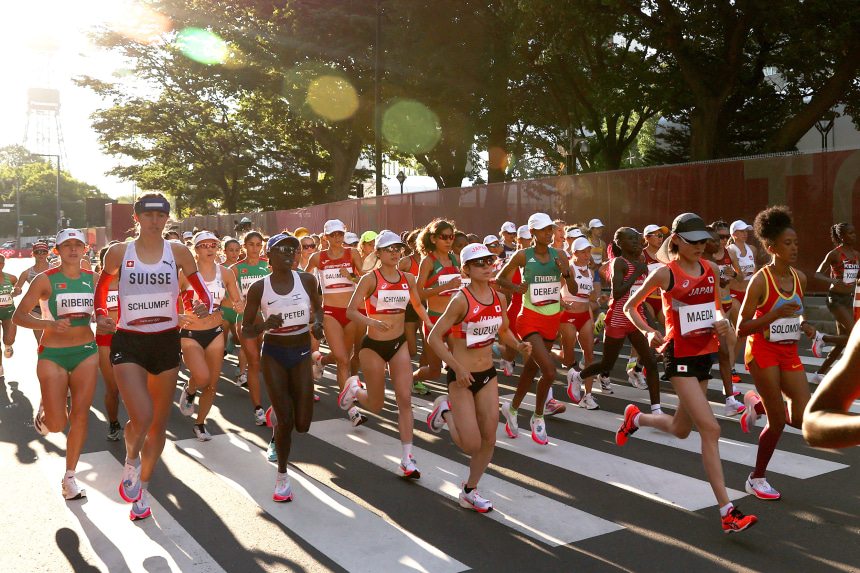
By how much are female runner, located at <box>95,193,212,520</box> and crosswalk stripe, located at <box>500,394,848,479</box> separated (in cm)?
437

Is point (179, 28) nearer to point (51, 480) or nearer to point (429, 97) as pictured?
point (429, 97)

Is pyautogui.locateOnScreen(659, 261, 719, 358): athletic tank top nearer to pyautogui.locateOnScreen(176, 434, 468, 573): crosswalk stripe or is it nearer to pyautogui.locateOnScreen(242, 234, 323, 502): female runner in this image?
pyautogui.locateOnScreen(176, 434, 468, 573): crosswalk stripe

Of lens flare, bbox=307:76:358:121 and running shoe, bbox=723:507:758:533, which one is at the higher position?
lens flare, bbox=307:76:358:121

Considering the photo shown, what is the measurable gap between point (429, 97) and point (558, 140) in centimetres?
1329

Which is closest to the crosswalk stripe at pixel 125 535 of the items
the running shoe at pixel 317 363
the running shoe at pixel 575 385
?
the running shoe at pixel 317 363

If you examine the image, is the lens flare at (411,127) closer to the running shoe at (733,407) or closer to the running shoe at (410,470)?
the running shoe at (733,407)

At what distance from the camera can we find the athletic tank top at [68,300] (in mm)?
6422

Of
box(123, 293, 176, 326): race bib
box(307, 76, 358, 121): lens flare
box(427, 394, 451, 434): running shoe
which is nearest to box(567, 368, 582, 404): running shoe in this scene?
box(427, 394, 451, 434): running shoe

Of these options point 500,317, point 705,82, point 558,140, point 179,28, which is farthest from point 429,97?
point 500,317

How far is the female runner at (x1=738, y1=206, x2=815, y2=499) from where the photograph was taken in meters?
5.38

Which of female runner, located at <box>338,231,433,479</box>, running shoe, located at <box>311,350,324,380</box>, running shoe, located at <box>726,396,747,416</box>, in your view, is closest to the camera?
female runner, located at <box>338,231,433,479</box>

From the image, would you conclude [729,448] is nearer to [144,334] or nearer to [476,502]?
[476,502]

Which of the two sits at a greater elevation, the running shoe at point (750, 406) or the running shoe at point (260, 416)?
the running shoe at point (750, 406)

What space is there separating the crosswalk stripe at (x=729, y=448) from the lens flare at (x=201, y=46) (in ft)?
114
